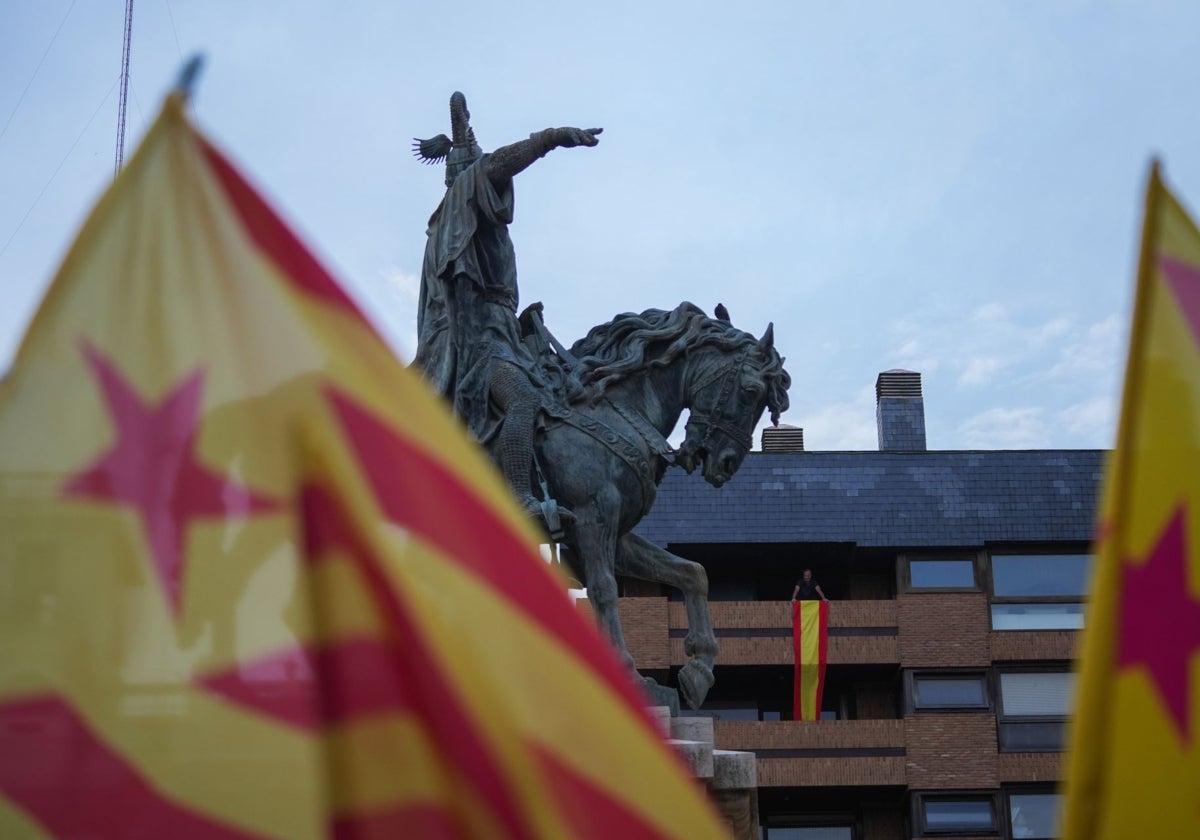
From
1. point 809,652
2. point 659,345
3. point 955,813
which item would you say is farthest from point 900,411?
point 659,345

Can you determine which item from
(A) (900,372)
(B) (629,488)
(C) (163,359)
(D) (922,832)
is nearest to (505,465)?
(B) (629,488)

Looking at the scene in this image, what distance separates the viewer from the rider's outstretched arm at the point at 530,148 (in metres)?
12.8

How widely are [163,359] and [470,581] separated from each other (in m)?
1.04

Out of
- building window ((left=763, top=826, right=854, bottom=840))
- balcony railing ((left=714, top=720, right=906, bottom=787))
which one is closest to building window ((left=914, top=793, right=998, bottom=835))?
balcony railing ((left=714, top=720, right=906, bottom=787))

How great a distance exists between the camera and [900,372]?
56.9 meters

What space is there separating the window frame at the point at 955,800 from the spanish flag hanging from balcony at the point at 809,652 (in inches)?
156

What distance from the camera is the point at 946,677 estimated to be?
5294cm

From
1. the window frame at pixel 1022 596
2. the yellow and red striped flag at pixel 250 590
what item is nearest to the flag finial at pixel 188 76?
the yellow and red striped flag at pixel 250 590

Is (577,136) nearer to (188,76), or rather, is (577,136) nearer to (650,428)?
(650,428)

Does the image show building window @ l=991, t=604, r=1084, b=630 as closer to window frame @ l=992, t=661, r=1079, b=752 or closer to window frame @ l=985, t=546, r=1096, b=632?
window frame @ l=985, t=546, r=1096, b=632

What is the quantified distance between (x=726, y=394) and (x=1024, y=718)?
1638 inches

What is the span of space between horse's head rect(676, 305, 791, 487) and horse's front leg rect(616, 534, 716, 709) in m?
0.69

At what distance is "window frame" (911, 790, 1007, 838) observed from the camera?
2010 inches

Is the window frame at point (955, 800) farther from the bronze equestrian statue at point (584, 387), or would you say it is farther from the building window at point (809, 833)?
the bronze equestrian statue at point (584, 387)
